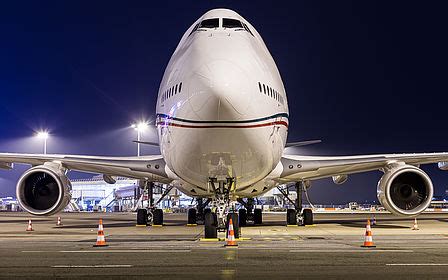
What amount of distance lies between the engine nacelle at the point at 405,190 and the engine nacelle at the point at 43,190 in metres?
9.92

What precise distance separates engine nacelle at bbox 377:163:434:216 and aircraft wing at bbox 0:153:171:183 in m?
7.04

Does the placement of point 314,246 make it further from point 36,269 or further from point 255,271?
point 36,269

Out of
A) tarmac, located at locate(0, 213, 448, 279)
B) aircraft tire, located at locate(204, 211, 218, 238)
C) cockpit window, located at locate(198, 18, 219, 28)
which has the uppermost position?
cockpit window, located at locate(198, 18, 219, 28)

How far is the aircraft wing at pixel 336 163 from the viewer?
1978cm

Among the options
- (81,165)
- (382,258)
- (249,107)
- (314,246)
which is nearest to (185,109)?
(249,107)

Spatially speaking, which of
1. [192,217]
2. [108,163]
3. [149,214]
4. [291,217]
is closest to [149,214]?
[149,214]

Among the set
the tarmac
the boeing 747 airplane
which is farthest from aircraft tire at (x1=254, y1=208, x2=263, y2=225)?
the tarmac

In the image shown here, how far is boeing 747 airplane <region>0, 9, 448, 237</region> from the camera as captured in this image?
1308 cm

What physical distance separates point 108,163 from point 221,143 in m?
7.90

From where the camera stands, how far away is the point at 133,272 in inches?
306

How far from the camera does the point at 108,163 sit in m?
20.3

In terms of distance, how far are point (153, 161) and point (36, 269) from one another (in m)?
11.6

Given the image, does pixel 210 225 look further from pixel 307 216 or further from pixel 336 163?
pixel 307 216

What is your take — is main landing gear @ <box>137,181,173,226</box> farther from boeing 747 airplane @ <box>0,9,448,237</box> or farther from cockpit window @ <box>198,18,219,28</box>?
cockpit window @ <box>198,18,219,28</box>
